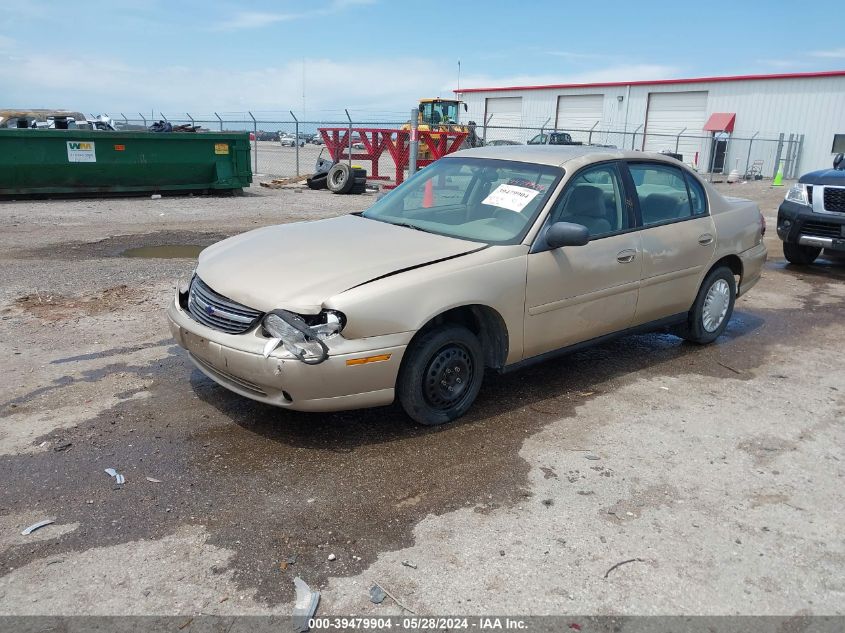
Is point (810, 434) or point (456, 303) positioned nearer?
point (456, 303)

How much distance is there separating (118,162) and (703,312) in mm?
12846

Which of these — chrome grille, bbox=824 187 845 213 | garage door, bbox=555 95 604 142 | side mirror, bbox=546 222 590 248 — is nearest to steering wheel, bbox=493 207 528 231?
side mirror, bbox=546 222 590 248

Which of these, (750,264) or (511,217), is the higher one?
(511,217)

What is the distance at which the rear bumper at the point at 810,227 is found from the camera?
353 inches

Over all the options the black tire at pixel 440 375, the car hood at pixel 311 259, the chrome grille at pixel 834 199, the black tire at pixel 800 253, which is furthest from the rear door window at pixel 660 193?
the black tire at pixel 800 253

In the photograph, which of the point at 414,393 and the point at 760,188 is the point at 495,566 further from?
the point at 760,188

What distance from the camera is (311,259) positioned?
410cm

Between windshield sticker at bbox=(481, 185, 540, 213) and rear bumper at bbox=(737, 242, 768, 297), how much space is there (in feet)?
8.09

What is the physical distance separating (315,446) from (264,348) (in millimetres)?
695

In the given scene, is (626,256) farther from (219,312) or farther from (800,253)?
(800,253)

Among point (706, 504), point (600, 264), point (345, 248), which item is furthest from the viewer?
point (600, 264)

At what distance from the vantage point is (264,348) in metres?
3.64

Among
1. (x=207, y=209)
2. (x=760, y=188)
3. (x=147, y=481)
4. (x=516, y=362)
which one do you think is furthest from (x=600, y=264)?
(x=760, y=188)

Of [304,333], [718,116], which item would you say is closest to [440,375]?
[304,333]
